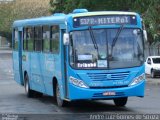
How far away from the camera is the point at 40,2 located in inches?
3851

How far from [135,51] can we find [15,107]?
4371mm

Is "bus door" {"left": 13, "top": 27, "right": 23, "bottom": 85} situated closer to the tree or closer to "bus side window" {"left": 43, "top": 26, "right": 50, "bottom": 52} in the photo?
"bus side window" {"left": 43, "top": 26, "right": 50, "bottom": 52}

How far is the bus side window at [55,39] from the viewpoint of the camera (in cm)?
1810

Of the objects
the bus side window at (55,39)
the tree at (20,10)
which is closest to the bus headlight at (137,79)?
the bus side window at (55,39)

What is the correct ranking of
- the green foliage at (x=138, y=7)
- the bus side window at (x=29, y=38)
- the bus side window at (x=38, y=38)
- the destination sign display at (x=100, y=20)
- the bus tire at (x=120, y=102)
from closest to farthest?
the destination sign display at (x=100, y=20) → the bus tire at (x=120, y=102) → the bus side window at (x=38, y=38) → the bus side window at (x=29, y=38) → the green foliage at (x=138, y=7)

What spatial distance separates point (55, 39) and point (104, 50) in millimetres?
2183

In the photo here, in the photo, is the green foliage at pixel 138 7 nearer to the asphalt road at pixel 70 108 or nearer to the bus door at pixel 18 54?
the bus door at pixel 18 54

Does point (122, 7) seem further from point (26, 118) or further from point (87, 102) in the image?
point (26, 118)

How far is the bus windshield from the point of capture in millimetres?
16625

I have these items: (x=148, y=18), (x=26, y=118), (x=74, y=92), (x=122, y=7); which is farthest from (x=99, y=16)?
(x=122, y=7)

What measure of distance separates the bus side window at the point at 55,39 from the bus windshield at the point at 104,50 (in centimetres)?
136

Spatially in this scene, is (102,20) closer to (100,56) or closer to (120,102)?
(100,56)

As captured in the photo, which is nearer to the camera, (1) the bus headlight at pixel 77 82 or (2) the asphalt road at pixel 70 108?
(2) the asphalt road at pixel 70 108

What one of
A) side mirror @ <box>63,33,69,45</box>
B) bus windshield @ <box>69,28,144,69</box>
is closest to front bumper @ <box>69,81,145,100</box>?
bus windshield @ <box>69,28,144,69</box>
